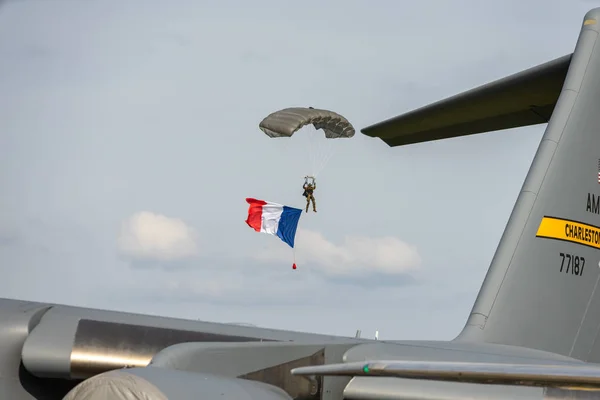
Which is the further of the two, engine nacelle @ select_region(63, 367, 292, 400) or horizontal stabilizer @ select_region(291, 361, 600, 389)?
engine nacelle @ select_region(63, 367, 292, 400)

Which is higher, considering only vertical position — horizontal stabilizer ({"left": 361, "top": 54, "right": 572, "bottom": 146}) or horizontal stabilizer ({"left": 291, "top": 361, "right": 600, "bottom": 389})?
horizontal stabilizer ({"left": 361, "top": 54, "right": 572, "bottom": 146})

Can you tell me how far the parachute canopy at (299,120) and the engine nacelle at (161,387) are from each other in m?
11.5

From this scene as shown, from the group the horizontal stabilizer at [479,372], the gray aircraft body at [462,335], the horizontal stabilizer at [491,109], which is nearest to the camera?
the horizontal stabilizer at [479,372]

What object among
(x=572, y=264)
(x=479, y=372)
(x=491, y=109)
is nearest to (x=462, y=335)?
(x=572, y=264)

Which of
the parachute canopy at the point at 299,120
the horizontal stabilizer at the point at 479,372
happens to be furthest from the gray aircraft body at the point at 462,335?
the parachute canopy at the point at 299,120

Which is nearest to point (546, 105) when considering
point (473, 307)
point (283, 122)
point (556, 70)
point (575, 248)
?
point (556, 70)

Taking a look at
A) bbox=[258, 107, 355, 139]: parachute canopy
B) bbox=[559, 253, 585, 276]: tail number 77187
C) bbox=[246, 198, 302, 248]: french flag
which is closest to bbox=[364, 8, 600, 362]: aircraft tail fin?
bbox=[559, 253, 585, 276]: tail number 77187

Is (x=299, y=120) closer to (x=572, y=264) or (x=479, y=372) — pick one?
(x=572, y=264)

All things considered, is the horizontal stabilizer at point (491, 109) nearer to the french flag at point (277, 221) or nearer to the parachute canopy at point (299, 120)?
the parachute canopy at point (299, 120)

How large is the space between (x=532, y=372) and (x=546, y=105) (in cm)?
561

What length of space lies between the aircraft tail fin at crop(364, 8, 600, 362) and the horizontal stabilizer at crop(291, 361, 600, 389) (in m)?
3.06

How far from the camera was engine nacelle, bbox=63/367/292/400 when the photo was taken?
465 cm

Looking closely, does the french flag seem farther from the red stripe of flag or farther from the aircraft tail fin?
the aircraft tail fin

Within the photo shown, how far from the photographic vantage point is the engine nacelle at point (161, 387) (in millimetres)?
4648
